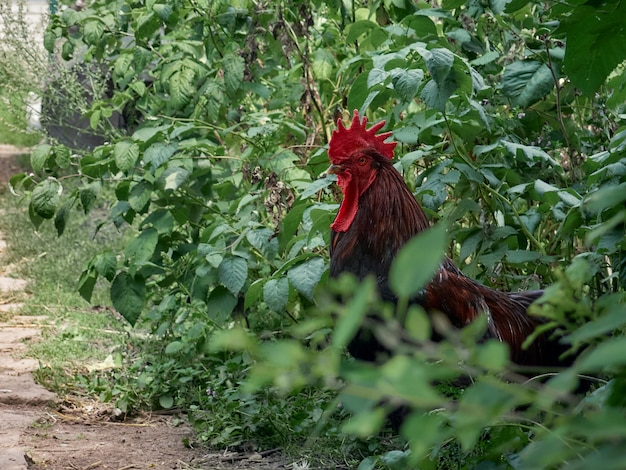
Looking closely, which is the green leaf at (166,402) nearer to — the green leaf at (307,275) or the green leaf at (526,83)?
the green leaf at (307,275)

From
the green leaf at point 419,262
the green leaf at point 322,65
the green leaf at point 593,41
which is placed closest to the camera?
the green leaf at point 419,262

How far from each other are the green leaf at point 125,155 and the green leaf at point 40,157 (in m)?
0.36

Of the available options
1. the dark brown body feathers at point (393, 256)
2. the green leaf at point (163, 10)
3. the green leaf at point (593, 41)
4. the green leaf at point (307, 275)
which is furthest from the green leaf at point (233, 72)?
the green leaf at point (593, 41)

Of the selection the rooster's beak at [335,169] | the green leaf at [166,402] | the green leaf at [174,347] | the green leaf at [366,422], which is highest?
the green leaf at [366,422]

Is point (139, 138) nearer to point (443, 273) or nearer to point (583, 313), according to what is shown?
point (443, 273)

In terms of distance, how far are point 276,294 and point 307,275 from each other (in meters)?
0.13

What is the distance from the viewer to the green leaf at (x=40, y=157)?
4.02 metres

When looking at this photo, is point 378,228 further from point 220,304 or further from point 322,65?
point 322,65

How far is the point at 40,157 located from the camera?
13.3 ft

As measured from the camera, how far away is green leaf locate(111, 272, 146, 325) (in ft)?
13.4

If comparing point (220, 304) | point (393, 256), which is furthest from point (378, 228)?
point (220, 304)

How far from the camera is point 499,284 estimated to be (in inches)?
150

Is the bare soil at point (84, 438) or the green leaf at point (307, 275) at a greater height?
the green leaf at point (307, 275)

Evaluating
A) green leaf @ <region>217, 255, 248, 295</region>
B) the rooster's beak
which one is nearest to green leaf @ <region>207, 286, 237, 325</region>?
green leaf @ <region>217, 255, 248, 295</region>
